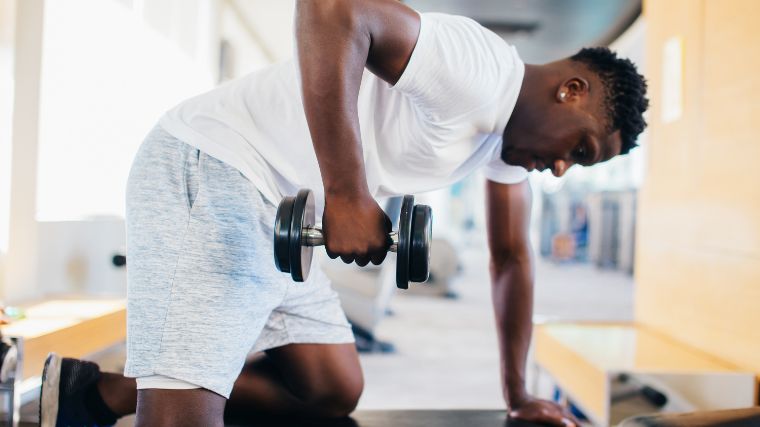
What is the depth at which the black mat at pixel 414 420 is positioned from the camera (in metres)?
1.28

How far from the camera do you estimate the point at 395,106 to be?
3.46 ft

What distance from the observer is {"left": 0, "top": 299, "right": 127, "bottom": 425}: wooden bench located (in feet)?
5.14

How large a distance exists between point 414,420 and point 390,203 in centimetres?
207

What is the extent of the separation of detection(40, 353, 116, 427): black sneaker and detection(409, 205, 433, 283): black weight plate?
838mm

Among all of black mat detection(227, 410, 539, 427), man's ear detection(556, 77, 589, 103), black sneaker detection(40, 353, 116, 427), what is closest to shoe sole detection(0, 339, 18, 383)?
black sneaker detection(40, 353, 116, 427)

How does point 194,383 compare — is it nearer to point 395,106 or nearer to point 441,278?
point 395,106

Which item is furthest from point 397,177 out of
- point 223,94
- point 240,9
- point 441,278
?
point 240,9

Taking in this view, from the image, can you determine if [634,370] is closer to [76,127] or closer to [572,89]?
[572,89]

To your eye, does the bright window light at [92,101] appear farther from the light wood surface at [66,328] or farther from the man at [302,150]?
the man at [302,150]

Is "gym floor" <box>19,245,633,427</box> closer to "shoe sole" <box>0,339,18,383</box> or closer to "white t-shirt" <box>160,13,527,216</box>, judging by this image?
"shoe sole" <box>0,339,18,383</box>

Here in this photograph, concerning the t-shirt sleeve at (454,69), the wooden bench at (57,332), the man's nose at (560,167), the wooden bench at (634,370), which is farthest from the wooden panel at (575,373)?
the wooden bench at (57,332)

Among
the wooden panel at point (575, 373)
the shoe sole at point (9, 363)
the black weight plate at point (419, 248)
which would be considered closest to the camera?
the black weight plate at point (419, 248)

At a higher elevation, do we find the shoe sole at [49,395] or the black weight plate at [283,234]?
the black weight plate at [283,234]

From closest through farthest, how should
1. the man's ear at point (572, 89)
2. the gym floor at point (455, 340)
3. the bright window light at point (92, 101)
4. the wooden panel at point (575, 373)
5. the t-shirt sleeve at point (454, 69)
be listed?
the t-shirt sleeve at point (454, 69)
the man's ear at point (572, 89)
the wooden panel at point (575, 373)
the bright window light at point (92, 101)
the gym floor at point (455, 340)
